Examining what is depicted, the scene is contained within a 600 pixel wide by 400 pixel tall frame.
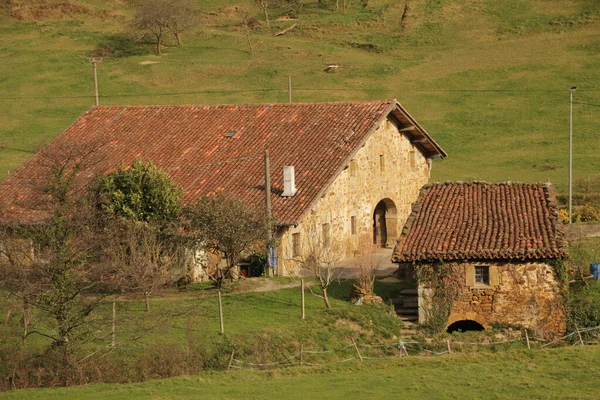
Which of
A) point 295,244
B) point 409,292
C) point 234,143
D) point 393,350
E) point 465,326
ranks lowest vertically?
point 393,350

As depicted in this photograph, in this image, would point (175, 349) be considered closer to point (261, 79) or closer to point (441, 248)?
point (441, 248)

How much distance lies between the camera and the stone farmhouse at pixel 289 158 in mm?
45500

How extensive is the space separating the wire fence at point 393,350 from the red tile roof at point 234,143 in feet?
25.8

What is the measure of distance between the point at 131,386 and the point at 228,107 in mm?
24347

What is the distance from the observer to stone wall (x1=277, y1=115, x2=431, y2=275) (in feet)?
148

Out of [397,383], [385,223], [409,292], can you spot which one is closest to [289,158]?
[385,223]

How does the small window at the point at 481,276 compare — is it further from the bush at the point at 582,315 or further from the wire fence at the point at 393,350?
the bush at the point at 582,315

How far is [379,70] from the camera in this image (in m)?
90.2


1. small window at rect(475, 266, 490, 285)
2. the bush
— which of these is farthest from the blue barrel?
small window at rect(475, 266, 490, 285)

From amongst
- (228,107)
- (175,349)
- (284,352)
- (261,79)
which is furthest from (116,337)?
(261,79)

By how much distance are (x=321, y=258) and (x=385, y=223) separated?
355 inches

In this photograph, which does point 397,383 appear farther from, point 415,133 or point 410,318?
point 415,133

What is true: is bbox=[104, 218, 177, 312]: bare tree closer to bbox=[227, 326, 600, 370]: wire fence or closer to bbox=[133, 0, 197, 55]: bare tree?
bbox=[227, 326, 600, 370]: wire fence

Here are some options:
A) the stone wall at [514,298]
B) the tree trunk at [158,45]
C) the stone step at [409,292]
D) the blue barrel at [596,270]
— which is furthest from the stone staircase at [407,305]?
the tree trunk at [158,45]
